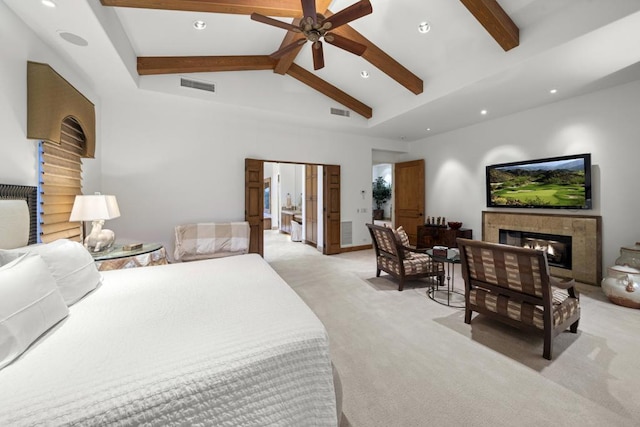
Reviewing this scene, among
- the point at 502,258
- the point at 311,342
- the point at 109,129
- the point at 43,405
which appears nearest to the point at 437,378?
the point at 502,258

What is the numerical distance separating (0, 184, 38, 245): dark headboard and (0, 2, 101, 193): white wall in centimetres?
9

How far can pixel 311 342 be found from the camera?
3.73ft

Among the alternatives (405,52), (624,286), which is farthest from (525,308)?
(405,52)

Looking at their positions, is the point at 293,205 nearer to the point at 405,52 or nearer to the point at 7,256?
the point at 405,52

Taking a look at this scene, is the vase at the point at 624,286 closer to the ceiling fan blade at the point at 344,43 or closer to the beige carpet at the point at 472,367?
the beige carpet at the point at 472,367

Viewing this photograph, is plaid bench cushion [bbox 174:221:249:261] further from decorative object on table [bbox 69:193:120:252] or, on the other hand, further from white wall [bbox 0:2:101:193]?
white wall [bbox 0:2:101:193]

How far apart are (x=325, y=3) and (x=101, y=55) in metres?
2.63

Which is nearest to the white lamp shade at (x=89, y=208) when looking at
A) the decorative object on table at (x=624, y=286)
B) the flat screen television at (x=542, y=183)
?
the decorative object on table at (x=624, y=286)

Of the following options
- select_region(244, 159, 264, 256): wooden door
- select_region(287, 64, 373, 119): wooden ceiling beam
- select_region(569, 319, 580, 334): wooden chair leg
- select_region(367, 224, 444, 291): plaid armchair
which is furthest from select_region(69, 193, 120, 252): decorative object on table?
select_region(569, 319, 580, 334): wooden chair leg

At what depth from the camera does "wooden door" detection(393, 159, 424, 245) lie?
6641 millimetres

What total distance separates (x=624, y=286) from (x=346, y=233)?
14.8ft

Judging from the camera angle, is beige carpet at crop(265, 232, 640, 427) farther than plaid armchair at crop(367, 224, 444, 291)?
No

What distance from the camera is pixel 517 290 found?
227 cm

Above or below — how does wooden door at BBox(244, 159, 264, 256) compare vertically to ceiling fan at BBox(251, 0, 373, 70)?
below
